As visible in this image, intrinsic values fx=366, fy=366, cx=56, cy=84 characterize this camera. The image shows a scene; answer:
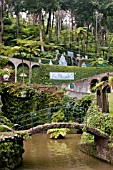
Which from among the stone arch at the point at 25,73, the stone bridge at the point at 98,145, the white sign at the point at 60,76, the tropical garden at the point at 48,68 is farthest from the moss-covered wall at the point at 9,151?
the white sign at the point at 60,76

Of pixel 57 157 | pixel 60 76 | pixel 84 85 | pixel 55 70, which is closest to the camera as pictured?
pixel 57 157

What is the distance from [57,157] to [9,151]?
385cm

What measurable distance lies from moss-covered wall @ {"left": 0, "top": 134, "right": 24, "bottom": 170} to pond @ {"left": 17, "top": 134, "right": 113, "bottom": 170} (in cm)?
54

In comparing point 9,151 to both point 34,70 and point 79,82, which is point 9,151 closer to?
point 79,82

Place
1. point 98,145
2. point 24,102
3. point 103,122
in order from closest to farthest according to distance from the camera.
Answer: point 103,122 → point 98,145 → point 24,102

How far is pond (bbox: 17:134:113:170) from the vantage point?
54.1 ft

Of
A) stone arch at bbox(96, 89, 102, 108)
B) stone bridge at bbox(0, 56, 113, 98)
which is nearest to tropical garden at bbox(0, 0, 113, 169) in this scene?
stone arch at bbox(96, 89, 102, 108)

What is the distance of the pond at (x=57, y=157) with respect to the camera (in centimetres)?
1650

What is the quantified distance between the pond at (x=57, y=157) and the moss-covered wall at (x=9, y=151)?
54 centimetres

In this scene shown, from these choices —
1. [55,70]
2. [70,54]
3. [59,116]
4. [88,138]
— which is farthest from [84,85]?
[88,138]

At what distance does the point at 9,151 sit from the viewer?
1553 cm

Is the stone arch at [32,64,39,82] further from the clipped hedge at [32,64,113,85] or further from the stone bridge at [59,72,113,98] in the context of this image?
the stone bridge at [59,72,113,98]

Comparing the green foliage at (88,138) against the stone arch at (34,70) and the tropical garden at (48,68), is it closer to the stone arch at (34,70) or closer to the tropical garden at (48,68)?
the tropical garden at (48,68)

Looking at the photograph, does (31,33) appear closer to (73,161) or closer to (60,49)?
(60,49)
